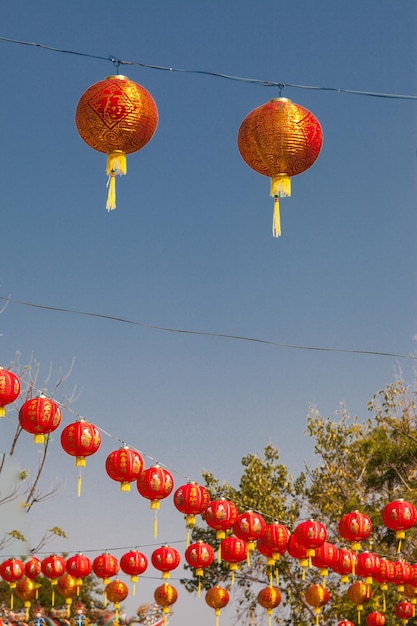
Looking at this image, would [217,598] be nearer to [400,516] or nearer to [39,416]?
[400,516]

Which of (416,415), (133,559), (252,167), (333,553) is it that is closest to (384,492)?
(416,415)

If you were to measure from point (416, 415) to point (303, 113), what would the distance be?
1081 centimetres

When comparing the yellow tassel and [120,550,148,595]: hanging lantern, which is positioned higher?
the yellow tassel

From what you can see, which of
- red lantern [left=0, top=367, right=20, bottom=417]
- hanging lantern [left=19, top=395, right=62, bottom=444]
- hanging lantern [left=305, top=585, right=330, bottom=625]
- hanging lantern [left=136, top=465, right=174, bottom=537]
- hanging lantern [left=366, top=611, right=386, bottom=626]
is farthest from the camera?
hanging lantern [left=305, top=585, right=330, bottom=625]

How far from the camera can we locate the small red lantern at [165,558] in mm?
12953

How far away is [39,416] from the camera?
8.23 metres

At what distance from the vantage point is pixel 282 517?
17.2m

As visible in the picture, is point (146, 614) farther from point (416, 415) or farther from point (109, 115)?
point (109, 115)

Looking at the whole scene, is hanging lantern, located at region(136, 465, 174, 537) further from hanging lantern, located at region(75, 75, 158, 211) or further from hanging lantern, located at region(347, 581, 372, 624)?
hanging lantern, located at region(347, 581, 372, 624)

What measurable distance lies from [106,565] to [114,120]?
8.95 meters

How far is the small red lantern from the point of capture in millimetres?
12953

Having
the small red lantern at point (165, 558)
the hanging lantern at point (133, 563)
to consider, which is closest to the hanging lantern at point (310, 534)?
the small red lantern at point (165, 558)

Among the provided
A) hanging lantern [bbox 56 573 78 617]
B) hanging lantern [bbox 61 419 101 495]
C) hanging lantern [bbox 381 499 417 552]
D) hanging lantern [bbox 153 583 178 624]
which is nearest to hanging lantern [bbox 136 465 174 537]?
hanging lantern [bbox 61 419 101 495]

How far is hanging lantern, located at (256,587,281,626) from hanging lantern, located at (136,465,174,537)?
6635 mm
